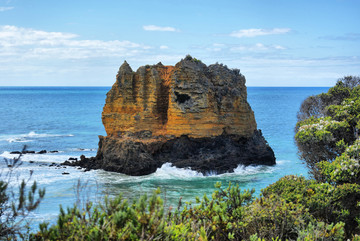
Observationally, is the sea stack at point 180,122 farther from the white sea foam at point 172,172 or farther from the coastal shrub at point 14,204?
the coastal shrub at point 14,204

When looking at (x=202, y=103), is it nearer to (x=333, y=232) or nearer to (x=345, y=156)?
(x=345, y=156)

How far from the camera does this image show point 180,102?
36.5 metres

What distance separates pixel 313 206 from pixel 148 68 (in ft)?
88.9

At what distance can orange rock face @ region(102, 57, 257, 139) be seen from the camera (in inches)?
1431

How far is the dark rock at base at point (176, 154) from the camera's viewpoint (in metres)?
34.8

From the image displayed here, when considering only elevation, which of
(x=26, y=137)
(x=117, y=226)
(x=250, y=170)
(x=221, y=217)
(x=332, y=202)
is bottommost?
(x=26, y=137)

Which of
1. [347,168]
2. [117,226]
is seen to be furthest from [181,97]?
[117,226]

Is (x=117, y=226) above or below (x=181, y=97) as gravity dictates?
below

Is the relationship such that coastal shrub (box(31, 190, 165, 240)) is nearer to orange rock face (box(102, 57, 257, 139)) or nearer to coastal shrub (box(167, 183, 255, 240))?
coastal shrub (box(167, 183, 255, 240))

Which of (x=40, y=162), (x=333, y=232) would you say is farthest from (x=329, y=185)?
(x=40, y=162)

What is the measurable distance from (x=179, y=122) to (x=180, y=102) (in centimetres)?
185

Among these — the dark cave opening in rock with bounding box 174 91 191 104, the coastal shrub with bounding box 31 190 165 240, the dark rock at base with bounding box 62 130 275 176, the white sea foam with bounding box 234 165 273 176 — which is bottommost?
the white sea foam with bounding box 234 165 273 176

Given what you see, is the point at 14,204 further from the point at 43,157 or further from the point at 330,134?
the point at 43,157

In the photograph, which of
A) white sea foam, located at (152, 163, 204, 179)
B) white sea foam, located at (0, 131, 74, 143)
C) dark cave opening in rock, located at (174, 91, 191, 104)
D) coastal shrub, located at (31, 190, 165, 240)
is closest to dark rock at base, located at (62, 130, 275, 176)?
white sea foam, located at (152, 163, 204, 179)
